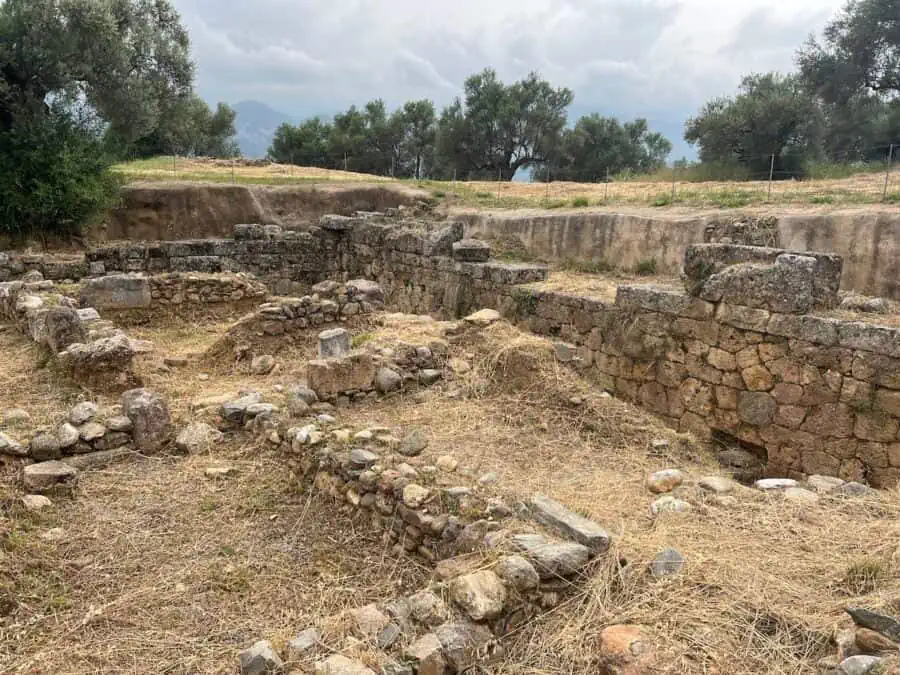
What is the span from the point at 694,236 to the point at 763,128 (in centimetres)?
1705

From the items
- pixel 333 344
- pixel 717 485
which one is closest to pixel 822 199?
pixel 717 485

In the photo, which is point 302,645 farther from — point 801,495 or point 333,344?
point 333,344

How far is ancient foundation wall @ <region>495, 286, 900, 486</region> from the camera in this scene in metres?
6.41

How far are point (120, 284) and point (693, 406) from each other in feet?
28.5

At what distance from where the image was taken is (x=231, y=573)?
14.7 ft

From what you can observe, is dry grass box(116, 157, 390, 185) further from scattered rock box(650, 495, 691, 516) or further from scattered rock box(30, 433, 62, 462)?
scattered rock box(650, 495, 691, 516)

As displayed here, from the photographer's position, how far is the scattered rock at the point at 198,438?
20.3 ft

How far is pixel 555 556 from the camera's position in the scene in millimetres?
3902

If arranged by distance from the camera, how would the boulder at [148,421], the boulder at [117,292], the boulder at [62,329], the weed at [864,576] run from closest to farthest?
the weed at [864,576], the boulder at [148,421], the boulder at [62,329], the boulder at [117,292]

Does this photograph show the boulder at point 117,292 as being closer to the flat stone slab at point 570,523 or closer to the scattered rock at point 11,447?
the scattered rock at point 11,447

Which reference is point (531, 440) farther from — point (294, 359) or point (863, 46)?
Answer: point (863, 46)

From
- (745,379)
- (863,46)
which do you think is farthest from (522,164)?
(745,379)

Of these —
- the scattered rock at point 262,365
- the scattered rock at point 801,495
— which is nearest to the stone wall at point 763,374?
the scattered rock at point 801,495

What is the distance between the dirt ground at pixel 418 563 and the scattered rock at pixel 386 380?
453 mm
